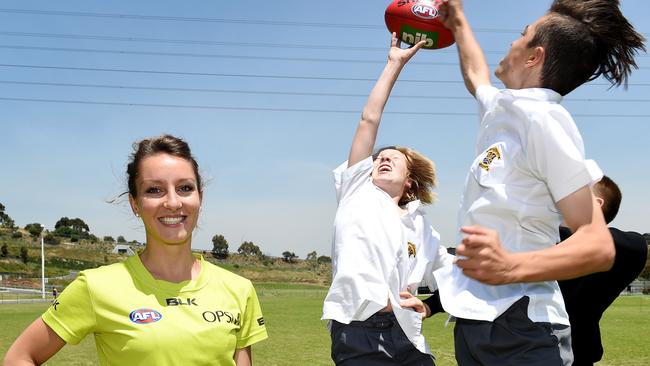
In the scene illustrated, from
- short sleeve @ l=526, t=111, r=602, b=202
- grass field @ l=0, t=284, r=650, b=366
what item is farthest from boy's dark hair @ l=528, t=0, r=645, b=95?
grass field @ l=0, t=284, r=650, b=366

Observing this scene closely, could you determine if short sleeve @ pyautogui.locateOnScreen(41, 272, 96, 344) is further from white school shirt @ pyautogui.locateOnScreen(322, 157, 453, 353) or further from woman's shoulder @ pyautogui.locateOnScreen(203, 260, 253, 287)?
white school shirt @ pyautogui.locateOnScreen(322, 157, 453, 353)

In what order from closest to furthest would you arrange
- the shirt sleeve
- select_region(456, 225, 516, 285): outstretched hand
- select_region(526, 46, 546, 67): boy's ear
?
select_region(456, 225, 516, 285): outstretched hand < select_region(526, 46, 546, 67): boy's ear < the shirt sleeve

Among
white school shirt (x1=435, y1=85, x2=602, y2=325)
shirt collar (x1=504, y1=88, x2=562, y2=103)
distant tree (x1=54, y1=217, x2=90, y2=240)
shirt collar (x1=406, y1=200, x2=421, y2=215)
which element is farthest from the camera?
distant tree (x1=54, y1=217, x2=90, y2=240)

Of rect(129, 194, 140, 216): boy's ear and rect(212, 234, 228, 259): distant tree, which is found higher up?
rect(129, 194, 140, 216): boy's ear

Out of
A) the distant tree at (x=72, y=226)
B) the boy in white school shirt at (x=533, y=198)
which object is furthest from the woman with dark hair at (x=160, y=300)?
the distant tree at (x=72, y=226)

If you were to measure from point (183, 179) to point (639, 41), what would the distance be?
7.03 feet

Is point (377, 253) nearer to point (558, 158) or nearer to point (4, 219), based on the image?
point (558, 158)

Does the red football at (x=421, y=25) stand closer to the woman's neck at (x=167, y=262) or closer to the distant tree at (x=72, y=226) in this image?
the woman's neck at (x=167, y=262)

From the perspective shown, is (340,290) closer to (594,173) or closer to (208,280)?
(208,280)

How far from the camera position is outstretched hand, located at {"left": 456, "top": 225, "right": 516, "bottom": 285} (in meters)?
2.13

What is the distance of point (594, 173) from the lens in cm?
242

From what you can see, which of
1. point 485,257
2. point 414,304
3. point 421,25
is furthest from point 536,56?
point 421,25

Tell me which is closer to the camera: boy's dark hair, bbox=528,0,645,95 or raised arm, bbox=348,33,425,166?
boy's dark hair, bbox=528,0,645,95

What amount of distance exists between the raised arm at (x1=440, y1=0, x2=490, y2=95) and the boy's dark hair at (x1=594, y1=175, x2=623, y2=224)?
5.20 ft
